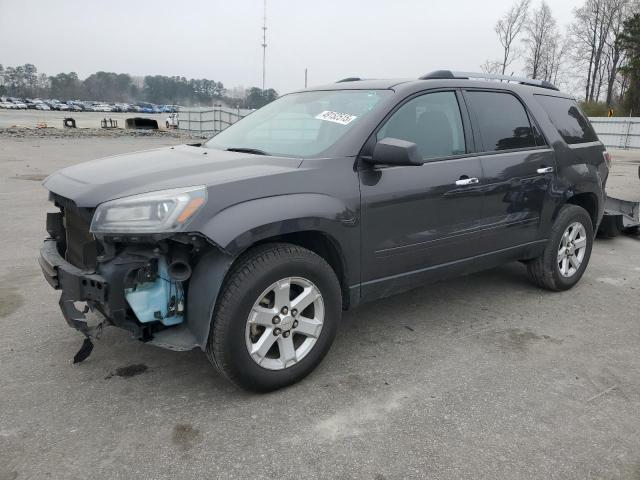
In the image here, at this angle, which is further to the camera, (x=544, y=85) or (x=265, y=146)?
(x=544, y=85)

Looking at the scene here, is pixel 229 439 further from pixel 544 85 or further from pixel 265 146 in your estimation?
pixel 544 85

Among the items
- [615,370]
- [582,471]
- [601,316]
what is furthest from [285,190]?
[601,316]

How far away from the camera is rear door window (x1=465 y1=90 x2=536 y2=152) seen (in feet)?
13.1

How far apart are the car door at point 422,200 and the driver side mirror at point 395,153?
0.14 meters

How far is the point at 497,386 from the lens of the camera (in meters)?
3.14

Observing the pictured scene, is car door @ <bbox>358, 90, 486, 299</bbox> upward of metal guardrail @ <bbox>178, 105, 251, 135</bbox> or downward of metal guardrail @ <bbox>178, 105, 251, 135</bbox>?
downward

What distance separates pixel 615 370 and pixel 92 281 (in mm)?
3144

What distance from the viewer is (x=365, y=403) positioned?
2.94m

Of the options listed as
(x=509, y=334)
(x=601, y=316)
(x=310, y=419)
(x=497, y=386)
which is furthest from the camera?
(x=601, y=316)

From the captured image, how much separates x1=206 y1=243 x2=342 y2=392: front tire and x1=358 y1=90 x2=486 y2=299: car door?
40 centimetres

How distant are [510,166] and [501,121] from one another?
1.25 feet

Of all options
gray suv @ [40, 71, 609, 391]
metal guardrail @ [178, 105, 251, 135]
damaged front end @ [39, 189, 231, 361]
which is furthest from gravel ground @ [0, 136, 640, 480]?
metal guardrail @ [178, 105, 251, 135]

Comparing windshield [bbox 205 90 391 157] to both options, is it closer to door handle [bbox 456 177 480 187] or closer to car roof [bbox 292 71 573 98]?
car roof [bbox 292 71 573 98]

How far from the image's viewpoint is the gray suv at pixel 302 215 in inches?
106
